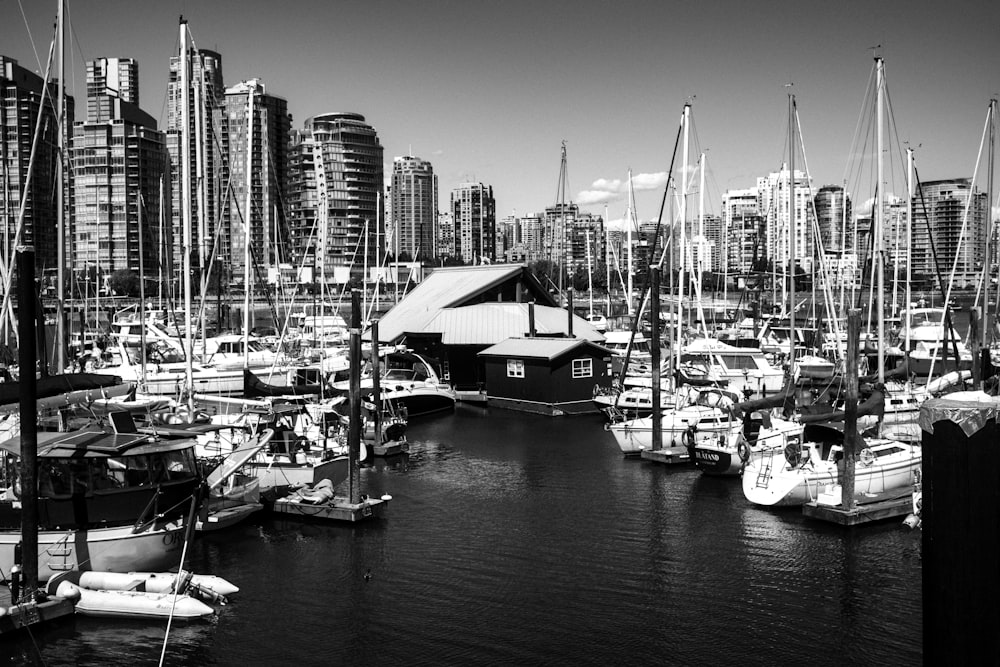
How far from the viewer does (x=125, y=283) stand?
119438mm

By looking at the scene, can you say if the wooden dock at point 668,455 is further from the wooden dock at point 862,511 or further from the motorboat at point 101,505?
the motorboat at point 101,505

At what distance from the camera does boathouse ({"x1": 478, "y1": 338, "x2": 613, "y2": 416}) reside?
47.7m

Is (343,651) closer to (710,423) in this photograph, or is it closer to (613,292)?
(710,423)

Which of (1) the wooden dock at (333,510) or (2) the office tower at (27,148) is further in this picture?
(2) the office tower at (27,148)

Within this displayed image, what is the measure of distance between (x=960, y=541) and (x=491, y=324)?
5215 cm

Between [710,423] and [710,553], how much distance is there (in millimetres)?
12790

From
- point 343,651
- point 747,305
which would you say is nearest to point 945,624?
point 343,651

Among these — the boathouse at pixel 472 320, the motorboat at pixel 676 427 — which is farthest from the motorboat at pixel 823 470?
the boathouse at pixel 472 320

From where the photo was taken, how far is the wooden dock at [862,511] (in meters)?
24.2

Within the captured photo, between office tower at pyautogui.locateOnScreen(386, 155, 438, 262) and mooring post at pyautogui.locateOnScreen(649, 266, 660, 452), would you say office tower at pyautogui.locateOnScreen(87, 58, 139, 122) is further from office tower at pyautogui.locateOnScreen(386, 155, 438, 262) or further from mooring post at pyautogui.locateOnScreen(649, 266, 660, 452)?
mooring post at pyautogui.locateOnScreen(649, 266, 660, 452)

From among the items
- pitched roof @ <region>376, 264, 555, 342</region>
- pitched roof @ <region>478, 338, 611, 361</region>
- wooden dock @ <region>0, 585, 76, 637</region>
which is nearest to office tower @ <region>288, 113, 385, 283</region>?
pitched roof @ <region>376, 264, 555, 342</region>

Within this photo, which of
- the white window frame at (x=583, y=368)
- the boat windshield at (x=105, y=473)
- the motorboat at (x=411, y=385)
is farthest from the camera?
the white window frame at (x=583, y=368)

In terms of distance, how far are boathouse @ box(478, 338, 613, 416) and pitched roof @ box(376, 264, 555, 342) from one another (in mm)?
9490

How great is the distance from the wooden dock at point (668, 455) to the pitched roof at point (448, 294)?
83.0 ft
